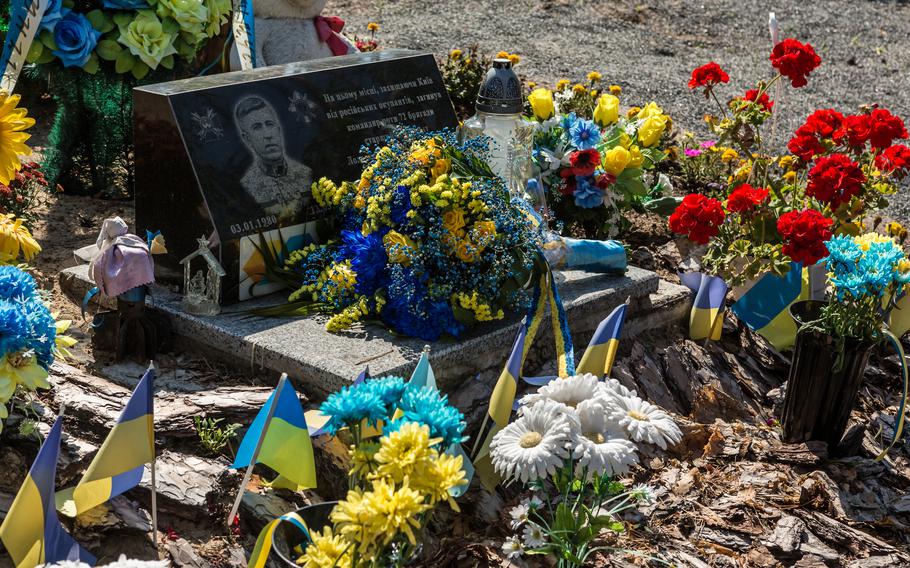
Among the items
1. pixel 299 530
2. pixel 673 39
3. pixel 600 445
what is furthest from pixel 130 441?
pixel 673 39

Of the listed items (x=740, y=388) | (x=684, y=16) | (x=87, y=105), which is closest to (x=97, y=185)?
(x=87, y=105)

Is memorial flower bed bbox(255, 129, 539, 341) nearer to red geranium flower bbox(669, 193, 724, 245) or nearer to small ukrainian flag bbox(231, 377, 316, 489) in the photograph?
red geranium flower bbox(669, 193, 724, 245)

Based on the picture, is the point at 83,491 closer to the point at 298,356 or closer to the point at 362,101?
the point at 298,356

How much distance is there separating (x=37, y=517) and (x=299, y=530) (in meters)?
0.69

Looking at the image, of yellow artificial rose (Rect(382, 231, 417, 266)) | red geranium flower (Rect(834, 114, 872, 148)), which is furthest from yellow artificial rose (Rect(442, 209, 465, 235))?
red geranium flower (Rect(834, 114, 872, 148))

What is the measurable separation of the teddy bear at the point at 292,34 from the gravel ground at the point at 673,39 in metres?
3.30

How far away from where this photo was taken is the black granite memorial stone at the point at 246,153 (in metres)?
3.91

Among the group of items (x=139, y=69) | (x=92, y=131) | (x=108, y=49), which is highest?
(x=108, y=49)

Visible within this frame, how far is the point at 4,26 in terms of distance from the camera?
20.0 feet

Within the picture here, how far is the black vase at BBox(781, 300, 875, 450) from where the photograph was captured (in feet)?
12.8

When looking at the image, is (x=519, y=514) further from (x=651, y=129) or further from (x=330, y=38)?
(x=330, y=38)

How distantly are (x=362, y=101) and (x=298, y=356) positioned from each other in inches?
54.3

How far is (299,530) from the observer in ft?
9.52

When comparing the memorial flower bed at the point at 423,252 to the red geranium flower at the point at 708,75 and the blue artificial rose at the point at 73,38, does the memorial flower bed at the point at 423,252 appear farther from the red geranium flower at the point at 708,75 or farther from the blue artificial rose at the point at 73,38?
the blue artificial rose at the point at 73,38
